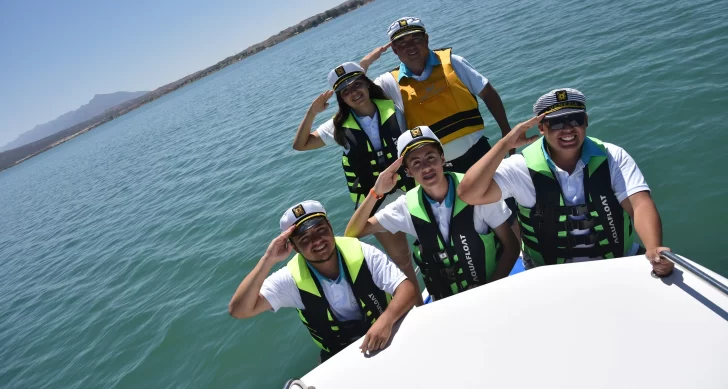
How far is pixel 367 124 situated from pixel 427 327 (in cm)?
221

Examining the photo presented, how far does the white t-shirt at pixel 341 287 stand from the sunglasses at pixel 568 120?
1407mm

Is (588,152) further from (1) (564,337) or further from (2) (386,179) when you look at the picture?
(2) (386,179)

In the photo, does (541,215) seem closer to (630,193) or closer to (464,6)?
(630,193)

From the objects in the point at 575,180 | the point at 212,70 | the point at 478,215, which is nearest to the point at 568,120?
the point at 575,180

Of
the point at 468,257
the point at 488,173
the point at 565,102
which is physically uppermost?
the point at 565,102

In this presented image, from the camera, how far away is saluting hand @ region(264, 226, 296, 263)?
9.85 feet

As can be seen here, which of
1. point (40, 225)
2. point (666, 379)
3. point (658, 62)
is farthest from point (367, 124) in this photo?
point (40, 225)

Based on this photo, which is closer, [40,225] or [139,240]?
[139,240]

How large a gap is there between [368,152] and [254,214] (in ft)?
18.8

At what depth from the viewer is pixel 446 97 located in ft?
13.8

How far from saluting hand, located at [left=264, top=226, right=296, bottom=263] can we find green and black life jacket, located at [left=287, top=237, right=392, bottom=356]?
16 cm

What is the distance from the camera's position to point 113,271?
9.95m

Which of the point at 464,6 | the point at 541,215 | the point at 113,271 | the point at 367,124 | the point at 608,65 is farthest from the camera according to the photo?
the point at 464,6

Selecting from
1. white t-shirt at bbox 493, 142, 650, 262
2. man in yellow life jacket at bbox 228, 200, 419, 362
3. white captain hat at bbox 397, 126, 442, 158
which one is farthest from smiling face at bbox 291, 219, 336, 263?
white t-shirt at bbox 493, 142, 650, 262
